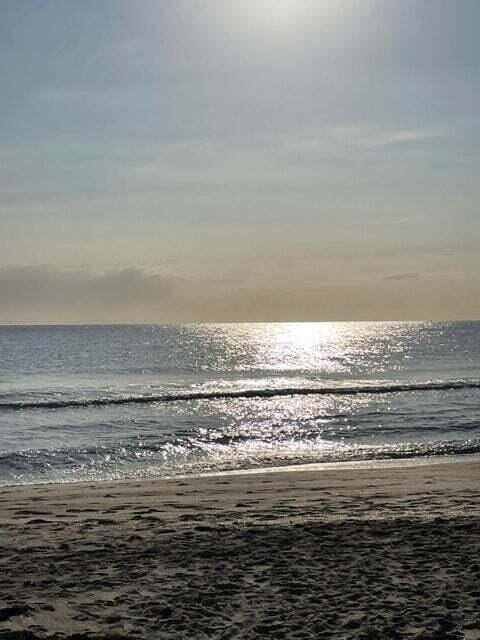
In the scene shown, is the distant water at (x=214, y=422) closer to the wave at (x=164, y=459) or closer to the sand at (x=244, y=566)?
the wave at (x=164, y=459)

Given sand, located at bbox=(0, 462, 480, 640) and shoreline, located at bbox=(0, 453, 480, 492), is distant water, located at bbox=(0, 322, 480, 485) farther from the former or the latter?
sand, located at bbox=(0, 462, 480, 640)

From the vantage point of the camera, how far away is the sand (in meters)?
6.74

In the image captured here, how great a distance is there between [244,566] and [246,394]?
115ft

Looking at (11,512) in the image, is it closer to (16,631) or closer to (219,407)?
(16,631)

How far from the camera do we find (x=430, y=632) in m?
6.47

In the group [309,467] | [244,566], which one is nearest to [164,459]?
[309,467]

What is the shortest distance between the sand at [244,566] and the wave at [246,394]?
24537 millimetres

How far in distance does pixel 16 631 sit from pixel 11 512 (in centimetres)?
665

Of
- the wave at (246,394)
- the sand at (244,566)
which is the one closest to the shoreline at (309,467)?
the sand at (244,566)

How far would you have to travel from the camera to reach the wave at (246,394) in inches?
1500

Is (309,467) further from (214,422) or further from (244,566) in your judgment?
(244,566)

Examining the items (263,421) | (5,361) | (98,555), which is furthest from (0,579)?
(5,361)

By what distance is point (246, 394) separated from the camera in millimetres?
43469

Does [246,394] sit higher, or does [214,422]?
[246,394]
